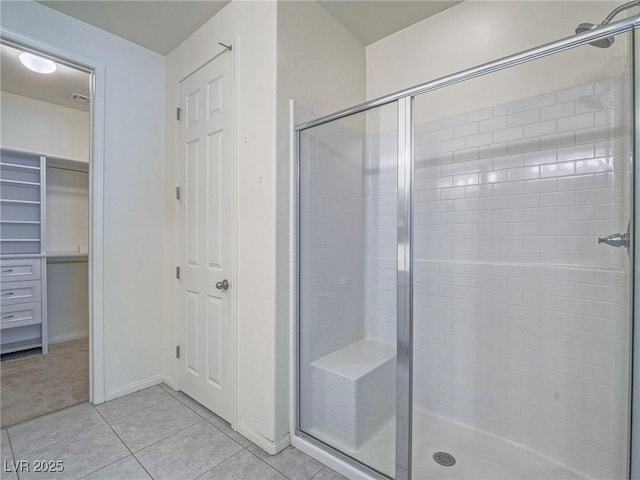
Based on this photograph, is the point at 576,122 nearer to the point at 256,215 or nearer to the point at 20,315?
the point at 256,215

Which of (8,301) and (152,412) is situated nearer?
(152,412)

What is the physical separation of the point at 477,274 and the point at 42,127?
14.4 ft

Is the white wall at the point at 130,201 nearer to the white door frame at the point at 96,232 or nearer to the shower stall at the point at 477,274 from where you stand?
the white door frame at the point at 96,232

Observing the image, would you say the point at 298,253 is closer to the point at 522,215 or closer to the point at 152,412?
the point at 522,215

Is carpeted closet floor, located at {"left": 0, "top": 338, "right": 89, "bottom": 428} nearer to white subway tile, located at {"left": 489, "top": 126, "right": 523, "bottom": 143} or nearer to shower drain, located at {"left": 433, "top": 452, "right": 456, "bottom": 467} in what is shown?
shower drain, located at {"left": 433, "top": 452, "right": 456, "bottom": 467}

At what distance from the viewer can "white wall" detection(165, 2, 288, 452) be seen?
1731 mm

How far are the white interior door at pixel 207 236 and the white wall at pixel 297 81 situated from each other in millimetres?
381

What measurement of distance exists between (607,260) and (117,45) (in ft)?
10.8

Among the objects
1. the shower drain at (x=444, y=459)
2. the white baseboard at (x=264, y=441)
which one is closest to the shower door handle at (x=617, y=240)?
the shower drain at (x=444, y=459)

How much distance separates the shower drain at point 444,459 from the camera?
5.35ft

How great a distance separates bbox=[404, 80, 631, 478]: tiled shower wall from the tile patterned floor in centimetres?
98

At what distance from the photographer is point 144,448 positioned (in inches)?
67.6

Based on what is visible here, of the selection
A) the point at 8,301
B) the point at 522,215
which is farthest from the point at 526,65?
the point at 8,301

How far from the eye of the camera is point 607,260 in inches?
57.6
